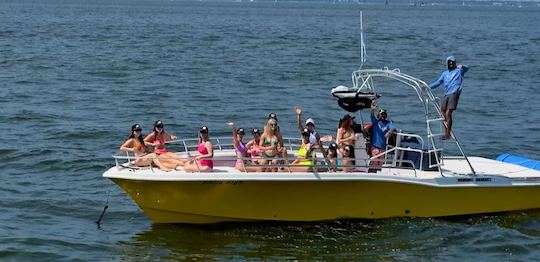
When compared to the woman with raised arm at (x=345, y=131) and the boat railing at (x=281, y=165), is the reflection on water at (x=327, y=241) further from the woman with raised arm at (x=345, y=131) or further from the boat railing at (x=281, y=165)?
the woman with raised arm at (x=345, y=131)

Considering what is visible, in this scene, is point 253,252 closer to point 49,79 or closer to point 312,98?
point 312,98

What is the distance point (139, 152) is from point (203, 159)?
1245 mm

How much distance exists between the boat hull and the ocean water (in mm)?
272

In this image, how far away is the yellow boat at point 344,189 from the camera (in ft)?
50.7

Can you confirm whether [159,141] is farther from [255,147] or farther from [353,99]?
[353,99]

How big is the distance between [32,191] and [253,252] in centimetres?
623

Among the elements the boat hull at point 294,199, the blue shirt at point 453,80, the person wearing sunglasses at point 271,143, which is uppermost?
the blue shirt at point 453,80

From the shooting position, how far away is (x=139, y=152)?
16219 mm

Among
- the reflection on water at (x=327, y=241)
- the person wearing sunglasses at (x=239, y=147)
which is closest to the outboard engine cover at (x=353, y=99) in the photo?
the person wearing sunglasses at (x=239, y=147)

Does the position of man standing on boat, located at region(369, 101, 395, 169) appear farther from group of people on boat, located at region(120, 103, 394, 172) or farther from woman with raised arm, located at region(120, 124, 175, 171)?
woman with raised arm, located at region(120, 124, 175, 171)

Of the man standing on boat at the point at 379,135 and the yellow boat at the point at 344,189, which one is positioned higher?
the man standing on boat at the point at 379,135

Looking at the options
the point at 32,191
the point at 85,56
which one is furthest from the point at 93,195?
the point at 85,56

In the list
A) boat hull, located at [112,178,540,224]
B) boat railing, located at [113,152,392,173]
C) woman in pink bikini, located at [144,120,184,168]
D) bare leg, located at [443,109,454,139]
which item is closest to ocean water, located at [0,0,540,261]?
boat hull, located at [112,178,540,224]

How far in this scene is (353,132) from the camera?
16.5 metres
